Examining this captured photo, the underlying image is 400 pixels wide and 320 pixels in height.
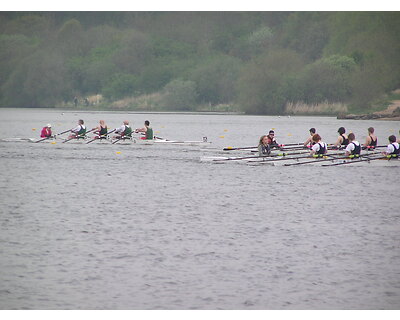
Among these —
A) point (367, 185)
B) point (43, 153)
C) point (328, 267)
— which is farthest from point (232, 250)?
point (43, 153)

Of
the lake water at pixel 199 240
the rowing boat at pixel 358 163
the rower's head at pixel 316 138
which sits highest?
the rower's head at pixel 316 138

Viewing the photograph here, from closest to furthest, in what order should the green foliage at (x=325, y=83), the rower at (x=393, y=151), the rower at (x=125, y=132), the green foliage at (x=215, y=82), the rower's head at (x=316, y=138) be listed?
the rower at (x=393, y=151)
the rower's head at (x=316, y=138)
the rower at (x=125, y=132)
the green foliage at (x=325, y=83)
the green foliage at (x=215, y=82)

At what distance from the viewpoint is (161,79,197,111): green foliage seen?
105500 millimetres

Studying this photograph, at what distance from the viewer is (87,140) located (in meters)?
38.8

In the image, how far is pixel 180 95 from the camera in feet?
347

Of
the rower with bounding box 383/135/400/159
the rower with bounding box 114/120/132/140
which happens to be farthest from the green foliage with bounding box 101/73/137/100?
the rower with bounding box 383/135/400/159

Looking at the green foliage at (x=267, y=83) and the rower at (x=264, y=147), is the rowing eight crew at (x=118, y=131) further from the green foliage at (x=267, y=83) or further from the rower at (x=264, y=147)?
the green foliage at (x=267, y=83)

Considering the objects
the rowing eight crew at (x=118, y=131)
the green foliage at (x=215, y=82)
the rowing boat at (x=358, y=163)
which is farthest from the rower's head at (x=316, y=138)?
the green foliage at (x=215, y=82)

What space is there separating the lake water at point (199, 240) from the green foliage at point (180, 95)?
76564 millimetres

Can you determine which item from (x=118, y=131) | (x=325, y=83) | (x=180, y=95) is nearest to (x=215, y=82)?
(x=180, y=95)

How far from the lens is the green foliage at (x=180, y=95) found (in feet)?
346

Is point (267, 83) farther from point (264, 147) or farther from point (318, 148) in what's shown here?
point (318, 148)

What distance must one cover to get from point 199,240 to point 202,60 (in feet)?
343

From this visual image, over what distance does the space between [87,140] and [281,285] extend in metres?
26.5
